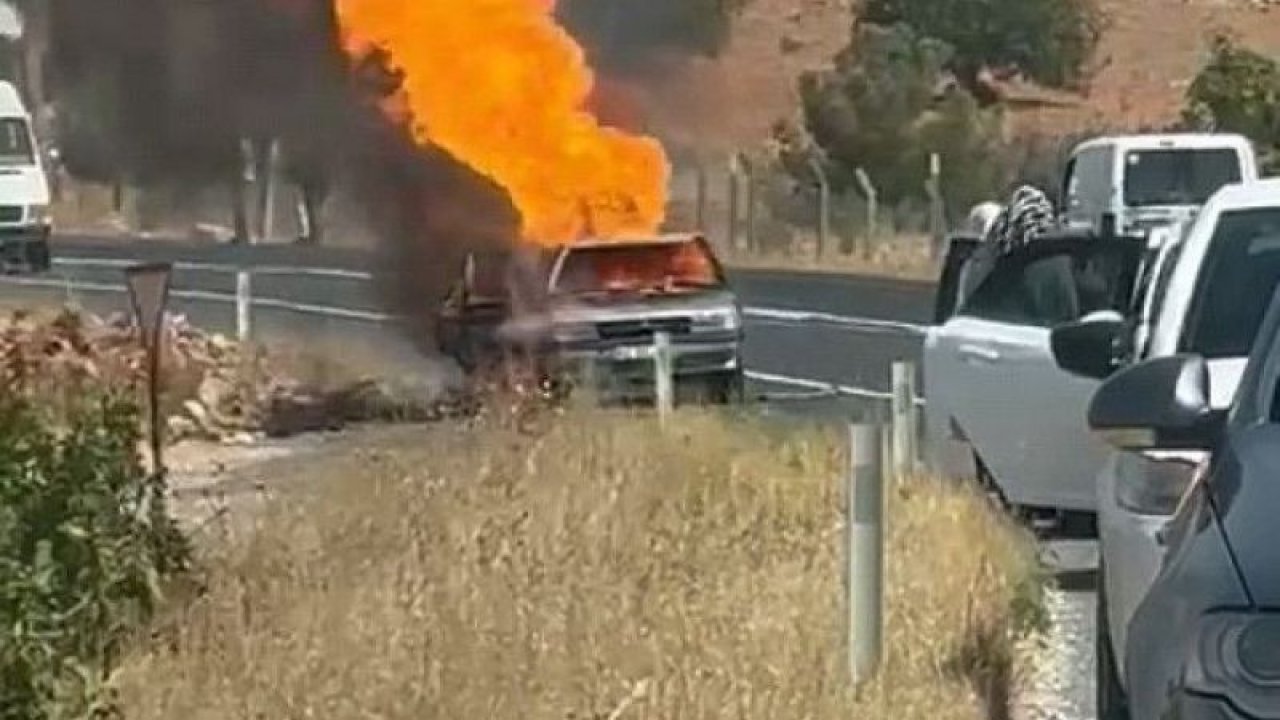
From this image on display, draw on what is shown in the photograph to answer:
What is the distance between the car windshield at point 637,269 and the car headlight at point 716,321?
520 mm

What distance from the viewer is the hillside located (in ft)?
228

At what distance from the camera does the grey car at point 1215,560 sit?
5629mm

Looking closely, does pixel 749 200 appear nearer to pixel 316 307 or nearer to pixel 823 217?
pixel 823 217

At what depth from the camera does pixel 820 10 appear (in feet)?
287

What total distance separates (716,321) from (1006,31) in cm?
4679

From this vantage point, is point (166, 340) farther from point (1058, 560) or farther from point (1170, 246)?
point (1170, 246)

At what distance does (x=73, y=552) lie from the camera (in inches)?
419

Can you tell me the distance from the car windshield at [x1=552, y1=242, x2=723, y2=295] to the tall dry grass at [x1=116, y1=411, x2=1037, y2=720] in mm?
11701

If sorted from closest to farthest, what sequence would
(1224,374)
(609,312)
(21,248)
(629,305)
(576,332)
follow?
(1224,374), (576,332), (609,312), (629,305), (21,248)

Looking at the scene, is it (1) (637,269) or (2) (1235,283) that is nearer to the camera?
(2) (1235,283)

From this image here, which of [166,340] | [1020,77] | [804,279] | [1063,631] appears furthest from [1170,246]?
[1020,77]

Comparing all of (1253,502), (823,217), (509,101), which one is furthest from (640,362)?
(823,217)

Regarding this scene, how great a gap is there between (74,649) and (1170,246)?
4482mm

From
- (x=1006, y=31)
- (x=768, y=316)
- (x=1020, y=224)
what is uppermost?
(x=1006, y=31)
